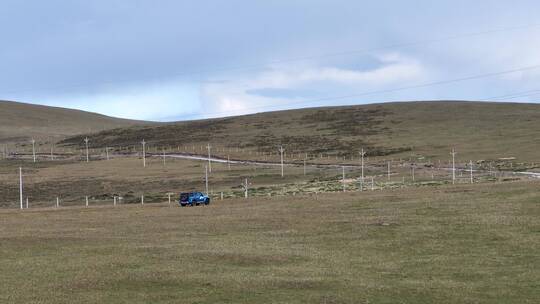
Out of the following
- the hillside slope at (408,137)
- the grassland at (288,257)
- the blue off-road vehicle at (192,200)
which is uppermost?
the hillside slope at (408,137)

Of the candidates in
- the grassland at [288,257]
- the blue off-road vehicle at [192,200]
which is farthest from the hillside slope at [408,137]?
the grassland at [288,257]

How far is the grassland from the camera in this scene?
2023 centimetres

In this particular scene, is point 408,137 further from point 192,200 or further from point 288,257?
point 288,257

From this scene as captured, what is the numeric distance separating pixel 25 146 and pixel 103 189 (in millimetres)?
100257

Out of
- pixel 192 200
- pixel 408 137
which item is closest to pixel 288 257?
pixel 192 200

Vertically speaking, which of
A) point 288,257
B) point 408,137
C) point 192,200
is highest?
point 408,137

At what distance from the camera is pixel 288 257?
91.2 ft

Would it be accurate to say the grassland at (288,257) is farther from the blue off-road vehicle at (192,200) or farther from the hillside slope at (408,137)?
the hillside slope at (408,137)

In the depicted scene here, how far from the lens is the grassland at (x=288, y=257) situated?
2023 centimetres

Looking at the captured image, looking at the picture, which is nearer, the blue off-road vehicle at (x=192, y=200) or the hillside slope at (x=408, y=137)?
the blue off-road vehicle at (x=192, y=200)

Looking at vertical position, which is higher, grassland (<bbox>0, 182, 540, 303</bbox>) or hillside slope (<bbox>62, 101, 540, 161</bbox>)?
hillside slope (<bbox>62, 101, 540, 161</bbox>)

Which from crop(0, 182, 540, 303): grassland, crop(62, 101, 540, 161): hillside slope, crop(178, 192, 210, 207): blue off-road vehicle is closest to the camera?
crop(0, 182, 540, 303): grassland

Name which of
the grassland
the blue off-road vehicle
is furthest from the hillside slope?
the grassland

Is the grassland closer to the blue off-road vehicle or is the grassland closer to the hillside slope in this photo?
the blue off-road vehicle
